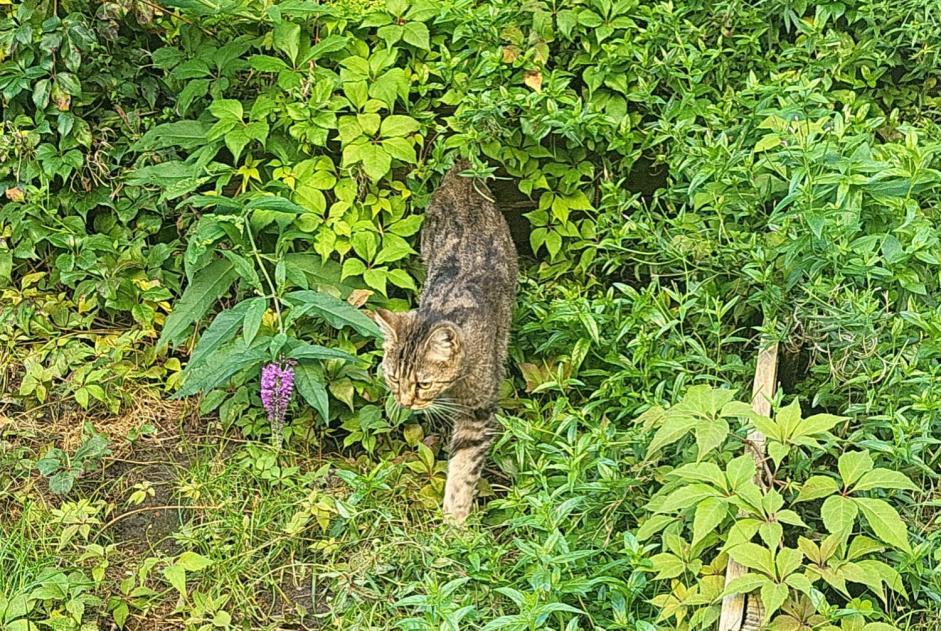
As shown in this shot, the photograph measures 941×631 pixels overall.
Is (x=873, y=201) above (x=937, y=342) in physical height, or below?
above

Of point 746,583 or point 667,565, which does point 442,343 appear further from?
point 746,583

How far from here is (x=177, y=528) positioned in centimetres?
409

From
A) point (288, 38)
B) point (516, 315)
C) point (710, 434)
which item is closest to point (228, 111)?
point (288, 38)

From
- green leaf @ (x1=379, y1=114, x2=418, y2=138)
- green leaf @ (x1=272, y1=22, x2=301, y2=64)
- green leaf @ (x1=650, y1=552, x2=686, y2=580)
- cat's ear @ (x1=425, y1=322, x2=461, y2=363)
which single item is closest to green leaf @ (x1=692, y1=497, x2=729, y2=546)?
green leaf @ (x1=650, y1=552, x2=686, y2=580)

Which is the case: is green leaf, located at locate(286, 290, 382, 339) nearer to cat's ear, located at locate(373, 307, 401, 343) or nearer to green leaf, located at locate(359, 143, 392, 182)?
cat's ear, located at locate(373, 307, 401, 343)

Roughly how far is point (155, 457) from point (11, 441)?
1.93 ft

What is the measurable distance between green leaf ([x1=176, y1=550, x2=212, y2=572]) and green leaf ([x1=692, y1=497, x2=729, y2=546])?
69.3 inches

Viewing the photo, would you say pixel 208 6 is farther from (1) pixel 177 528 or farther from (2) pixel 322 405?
(1) pixel 177 528

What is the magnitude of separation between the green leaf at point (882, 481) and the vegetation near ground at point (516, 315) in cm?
1

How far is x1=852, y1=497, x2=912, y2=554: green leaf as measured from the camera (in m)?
2.77

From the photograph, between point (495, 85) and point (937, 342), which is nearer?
point (937, 342)

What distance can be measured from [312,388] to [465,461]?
2.11 feet

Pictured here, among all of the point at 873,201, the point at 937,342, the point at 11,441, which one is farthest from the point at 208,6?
the point at 937,342

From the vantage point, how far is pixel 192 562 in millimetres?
3768
